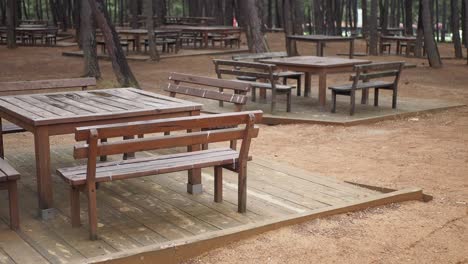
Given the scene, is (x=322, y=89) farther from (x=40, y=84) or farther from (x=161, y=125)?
(x=161, y=125)

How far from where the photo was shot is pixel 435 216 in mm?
5039

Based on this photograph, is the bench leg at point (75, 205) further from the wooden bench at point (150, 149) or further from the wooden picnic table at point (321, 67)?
the wooden picnic table at point (321, 67)

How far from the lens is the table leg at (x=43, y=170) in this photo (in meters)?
4.65

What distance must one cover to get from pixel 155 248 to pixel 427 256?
1.67 m

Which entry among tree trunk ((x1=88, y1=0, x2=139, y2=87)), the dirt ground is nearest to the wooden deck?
the dirt ground

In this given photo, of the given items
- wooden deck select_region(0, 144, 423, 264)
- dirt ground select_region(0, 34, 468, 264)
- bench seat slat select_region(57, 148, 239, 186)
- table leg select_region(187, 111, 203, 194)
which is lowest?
dirt ground select_region(0, 34, 468, 264)

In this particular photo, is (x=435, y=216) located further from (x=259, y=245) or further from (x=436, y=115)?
(x=436, y=115)

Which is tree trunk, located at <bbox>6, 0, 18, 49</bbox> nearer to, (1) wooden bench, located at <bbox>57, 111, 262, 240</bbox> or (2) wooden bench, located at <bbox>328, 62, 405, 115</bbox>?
(2) wooden bench, located at <bbox>328, 62, 405, 115</bbox>

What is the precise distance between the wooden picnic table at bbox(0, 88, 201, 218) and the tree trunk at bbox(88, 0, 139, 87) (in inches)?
235

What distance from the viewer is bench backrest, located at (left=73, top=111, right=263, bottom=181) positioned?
4.11 metres

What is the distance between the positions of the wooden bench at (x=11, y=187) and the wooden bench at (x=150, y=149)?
0.93 feet

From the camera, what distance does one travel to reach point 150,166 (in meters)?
4.53

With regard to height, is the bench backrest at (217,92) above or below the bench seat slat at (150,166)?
above

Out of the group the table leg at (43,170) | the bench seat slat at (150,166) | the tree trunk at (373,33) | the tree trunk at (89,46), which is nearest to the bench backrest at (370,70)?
the bench seat slat at (150,166)
